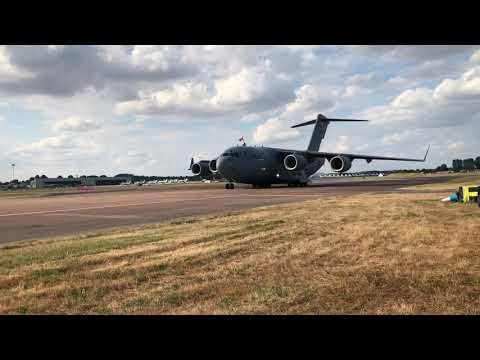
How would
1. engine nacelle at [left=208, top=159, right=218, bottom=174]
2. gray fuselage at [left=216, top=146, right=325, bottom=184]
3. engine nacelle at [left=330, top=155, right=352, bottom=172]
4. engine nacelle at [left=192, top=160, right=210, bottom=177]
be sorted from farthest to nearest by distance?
1. engine nacelle at [left=192, top=160, right=210, bottom=177]
2. engine nacelle at [left=208, top=159, right=218, bottom=174]
3. engine nacelle at [left=330, top=155, right=352, bottom=172]
4. gray fuselage at [left=216, top=146, right=325, bottom=184]

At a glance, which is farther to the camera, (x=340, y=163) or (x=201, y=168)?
(x=201, y=168)

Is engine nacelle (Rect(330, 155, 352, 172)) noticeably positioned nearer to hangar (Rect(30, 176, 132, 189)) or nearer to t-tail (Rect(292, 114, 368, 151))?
t-tail (Rect(292, 114, 368, 151))

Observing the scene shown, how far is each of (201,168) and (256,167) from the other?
8010mm

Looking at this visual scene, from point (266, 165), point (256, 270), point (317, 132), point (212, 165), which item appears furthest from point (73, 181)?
point (256, 270)

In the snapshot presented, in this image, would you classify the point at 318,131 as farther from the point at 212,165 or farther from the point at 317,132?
the point at 212,165

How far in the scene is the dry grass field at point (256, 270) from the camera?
14.3 ft

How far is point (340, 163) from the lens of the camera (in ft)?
122

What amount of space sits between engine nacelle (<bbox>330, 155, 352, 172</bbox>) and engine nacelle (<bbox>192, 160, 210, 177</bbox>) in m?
13.0

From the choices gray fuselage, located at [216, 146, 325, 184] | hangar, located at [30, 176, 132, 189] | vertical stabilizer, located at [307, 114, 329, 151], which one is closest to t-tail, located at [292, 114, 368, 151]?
vertical stabilizer, located at [307, 114, 329, 151]

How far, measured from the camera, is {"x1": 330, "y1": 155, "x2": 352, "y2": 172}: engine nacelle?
37.1 metres

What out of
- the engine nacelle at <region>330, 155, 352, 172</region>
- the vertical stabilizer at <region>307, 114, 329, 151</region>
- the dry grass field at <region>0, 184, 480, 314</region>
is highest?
the vertical stabilizer at <region>307, 114, 329, 151</region>

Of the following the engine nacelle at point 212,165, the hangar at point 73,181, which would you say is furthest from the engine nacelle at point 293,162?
the hangar at point 73,181
